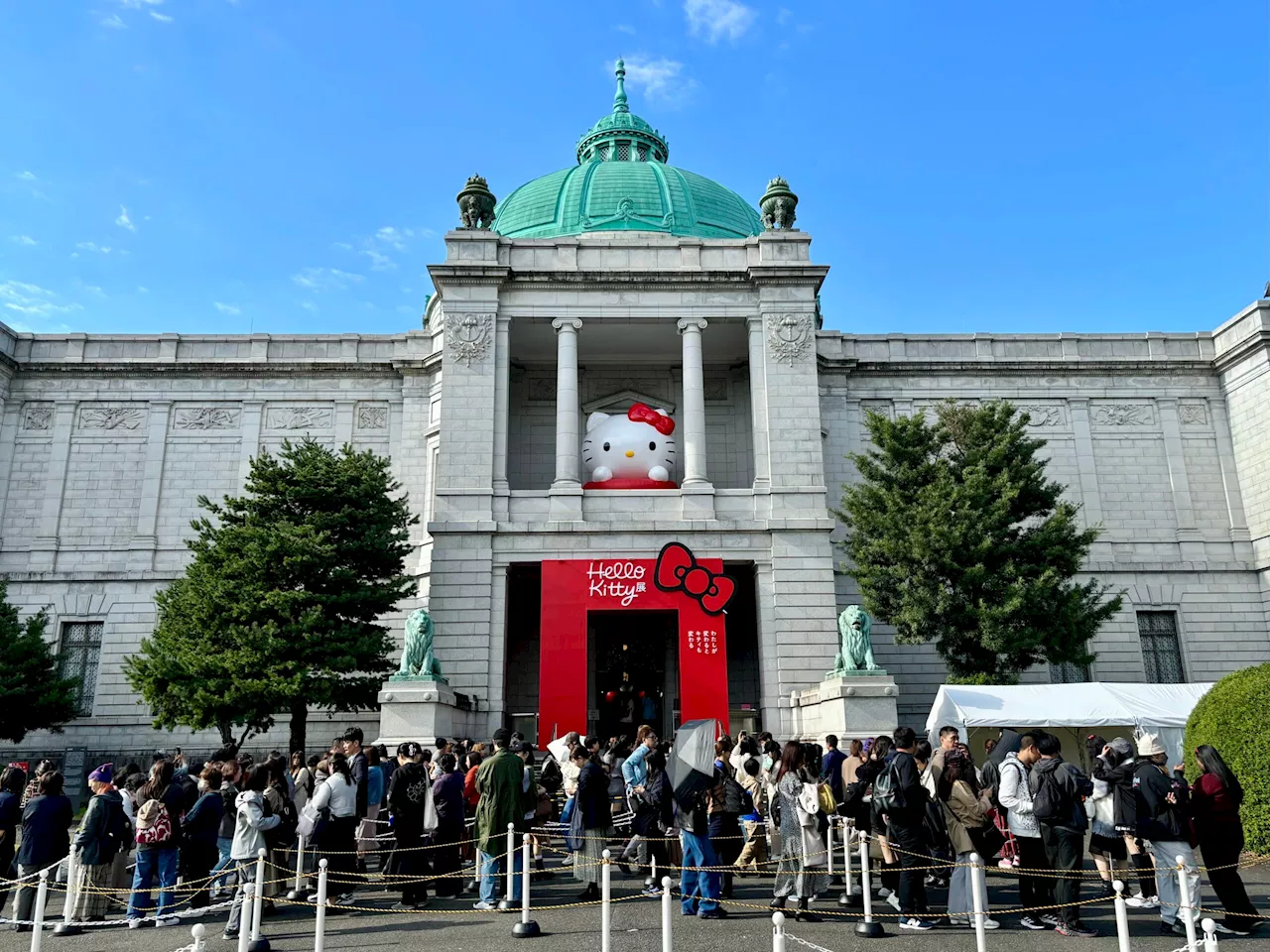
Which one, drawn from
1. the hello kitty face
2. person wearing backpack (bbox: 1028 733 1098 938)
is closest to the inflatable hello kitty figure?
the hello kitty face

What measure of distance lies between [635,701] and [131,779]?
1920 centimetres

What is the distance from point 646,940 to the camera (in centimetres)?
967

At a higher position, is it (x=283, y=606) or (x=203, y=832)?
(x=283, y=606)

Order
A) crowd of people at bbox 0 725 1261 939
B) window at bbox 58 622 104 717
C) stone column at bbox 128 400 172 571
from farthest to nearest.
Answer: stone column at bbox 128 400 172 571
window at bbox 58 622 104 717
crowd of people at bbox 0 725 1261 939

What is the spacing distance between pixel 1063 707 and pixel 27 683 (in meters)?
24.4

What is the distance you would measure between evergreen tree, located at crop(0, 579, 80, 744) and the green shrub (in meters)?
25.3

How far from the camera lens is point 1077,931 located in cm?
985

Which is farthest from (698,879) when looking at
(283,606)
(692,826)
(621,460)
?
(621,460)

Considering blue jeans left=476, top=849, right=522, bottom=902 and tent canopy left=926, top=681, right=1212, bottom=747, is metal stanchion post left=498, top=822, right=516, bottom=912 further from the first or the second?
tent canopy left=926, top=681, right=1212, bottom=747

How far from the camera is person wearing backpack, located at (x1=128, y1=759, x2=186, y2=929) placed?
10.7 metres

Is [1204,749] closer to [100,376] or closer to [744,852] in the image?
[744,852]

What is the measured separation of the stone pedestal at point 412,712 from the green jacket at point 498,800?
408 inches

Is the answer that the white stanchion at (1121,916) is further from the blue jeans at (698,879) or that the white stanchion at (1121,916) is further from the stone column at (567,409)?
the stone column at (567,409)

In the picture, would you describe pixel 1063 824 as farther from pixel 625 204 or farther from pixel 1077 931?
pixel 625 204
